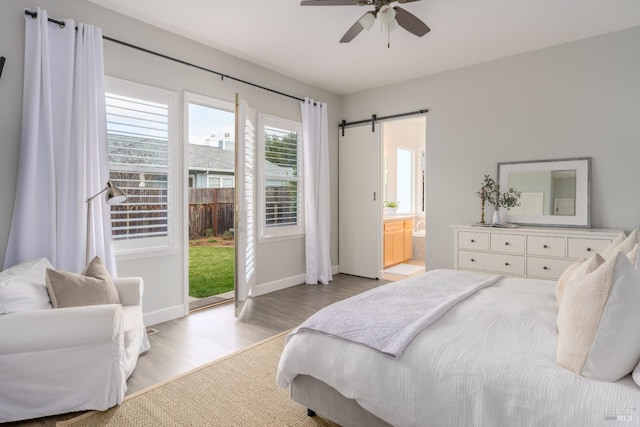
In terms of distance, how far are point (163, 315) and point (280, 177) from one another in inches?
84.6

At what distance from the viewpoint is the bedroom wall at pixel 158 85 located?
262cm

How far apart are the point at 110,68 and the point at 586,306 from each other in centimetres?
366

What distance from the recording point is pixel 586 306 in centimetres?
130

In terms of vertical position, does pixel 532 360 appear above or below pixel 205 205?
below

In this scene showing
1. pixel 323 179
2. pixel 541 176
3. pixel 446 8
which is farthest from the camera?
pixel 323 179

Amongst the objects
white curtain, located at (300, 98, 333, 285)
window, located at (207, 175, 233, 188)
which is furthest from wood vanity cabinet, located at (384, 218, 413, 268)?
window, located at (207, 175, 233, 188)

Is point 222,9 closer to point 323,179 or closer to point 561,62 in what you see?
point 323,179

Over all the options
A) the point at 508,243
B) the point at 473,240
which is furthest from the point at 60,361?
the point at 508,243

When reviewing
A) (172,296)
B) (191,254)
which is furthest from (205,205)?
(172,296)

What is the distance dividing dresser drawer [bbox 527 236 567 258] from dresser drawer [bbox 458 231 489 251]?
16.2 inches

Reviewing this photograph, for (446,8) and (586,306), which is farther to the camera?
(446,8)

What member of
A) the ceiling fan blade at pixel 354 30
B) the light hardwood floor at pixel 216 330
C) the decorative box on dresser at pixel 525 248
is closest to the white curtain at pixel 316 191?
the light hardwood floor at pixel 216 330

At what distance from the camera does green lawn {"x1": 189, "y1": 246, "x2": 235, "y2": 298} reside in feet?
17.4

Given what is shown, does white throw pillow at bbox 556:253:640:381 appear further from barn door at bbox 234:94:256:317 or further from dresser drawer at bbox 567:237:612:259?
barn door at bbox 234:94:256:317
